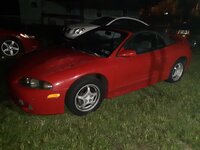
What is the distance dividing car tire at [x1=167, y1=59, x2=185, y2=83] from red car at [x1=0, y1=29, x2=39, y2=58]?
427 centimetres

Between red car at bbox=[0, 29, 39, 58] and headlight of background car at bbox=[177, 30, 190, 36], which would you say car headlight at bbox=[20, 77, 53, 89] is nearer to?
red car at bbox=[0, 29, 39, 58]

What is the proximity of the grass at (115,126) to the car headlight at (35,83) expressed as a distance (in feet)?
1.88

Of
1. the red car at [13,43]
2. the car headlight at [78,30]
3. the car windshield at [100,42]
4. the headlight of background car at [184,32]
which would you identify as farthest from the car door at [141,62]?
the headlight of background car at [184,32]

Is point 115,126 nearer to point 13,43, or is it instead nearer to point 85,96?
point 85,96

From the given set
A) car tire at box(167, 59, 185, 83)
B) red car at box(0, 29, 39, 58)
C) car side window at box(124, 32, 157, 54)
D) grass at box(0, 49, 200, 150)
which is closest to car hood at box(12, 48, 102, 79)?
grass at box(0, 49, 200, 150)

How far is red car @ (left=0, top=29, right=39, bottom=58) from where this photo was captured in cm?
757

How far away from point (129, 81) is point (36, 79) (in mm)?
1842

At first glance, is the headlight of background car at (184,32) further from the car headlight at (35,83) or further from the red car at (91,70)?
the car headlight at (35,83)

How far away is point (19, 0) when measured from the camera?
19.9m

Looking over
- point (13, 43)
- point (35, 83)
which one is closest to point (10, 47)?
point (13, 43)

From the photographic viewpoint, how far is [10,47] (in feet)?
25.3

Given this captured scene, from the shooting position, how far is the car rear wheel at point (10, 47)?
25.0ft

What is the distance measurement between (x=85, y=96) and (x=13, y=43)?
13.5 ft

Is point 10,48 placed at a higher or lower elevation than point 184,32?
lower
